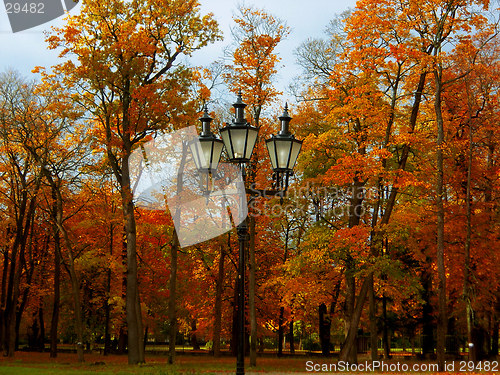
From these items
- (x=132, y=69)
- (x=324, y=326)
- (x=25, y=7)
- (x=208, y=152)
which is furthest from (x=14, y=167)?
(x=208, y=152)

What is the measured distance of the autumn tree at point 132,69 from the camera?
16844 mm

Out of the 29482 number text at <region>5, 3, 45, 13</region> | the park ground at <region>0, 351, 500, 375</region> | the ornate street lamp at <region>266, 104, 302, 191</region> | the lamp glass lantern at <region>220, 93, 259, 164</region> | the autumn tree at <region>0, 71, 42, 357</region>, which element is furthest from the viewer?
the autumn tree at <region>0, 71, 42, 357</region>

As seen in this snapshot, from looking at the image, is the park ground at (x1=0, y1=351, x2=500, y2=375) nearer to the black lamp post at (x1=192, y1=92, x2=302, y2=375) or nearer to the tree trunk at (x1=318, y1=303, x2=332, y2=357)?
the black lamp post at (x1=192, y1=92, x2=302, y2=375)

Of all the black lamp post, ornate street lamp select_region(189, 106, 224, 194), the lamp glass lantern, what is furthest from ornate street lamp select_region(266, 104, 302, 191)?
ornate street lamp select_region(189, 106, 224, 194)

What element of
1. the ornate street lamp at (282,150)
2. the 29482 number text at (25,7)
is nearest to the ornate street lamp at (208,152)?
the ornate street lamp at (282,150)

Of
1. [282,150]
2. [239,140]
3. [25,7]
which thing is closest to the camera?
[239,140]

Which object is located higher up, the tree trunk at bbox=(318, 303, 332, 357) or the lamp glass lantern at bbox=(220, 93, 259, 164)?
the lamp glass lantern at bbox=(220, 93, 259, 164)

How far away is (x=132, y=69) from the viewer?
57.1 feet

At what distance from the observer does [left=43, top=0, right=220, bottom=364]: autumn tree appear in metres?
16.8

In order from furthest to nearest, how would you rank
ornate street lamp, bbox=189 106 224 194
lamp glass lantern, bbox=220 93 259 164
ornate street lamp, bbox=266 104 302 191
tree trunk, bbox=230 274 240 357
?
tree trunk, bbox=230 274 240 357, ornate street lamp, bbox=266 104 302 191, ornate street lamp, bbox=189 106 224 194, lamp glass lantern, bbox=220 93 259 164

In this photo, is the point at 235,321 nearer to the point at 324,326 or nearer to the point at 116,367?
the point at 324,326

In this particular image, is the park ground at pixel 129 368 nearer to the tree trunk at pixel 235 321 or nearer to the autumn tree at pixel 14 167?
the autumn tree at pixel 14 167

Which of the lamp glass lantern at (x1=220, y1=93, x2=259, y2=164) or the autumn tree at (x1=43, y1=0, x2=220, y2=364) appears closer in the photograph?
the lamp glass lantern at (x1=220, y1=93, x2=259, y2=164)

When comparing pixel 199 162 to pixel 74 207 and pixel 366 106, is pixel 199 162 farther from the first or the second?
pixel 74 207
